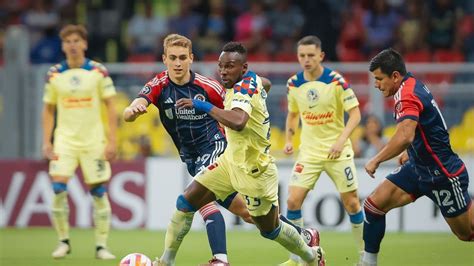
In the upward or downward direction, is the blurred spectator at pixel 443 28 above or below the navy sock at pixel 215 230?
above

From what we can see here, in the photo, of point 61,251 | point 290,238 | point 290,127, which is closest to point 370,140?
point 290,127

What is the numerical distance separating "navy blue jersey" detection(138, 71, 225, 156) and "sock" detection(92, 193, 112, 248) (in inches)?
83.9

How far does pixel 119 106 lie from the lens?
16.4 metres

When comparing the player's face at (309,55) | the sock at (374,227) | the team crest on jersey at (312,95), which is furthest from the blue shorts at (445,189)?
the player's face at (309,55)

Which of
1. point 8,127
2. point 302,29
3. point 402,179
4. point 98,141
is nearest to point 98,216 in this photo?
point 98,141

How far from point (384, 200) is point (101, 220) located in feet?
12.8

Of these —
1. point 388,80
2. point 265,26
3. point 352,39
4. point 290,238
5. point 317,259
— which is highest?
point 265,26

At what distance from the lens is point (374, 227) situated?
9242 mm

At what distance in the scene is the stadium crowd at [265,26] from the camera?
61.4ft

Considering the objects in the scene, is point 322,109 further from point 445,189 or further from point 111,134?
point 445,189

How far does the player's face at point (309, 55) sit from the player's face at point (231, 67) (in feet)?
8.89

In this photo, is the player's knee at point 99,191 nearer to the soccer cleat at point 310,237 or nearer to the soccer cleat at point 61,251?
the soccer cleat at point 61,251

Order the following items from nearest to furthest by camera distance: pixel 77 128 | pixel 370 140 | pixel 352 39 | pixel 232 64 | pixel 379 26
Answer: pixel 232 64 < pixel 77 128 < pixel 370 140 < pixel 352 39 < pixel 379 26

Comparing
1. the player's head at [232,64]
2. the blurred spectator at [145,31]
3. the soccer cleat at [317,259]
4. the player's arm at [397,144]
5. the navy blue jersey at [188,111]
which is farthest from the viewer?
the blurred spectator at [145,31]
